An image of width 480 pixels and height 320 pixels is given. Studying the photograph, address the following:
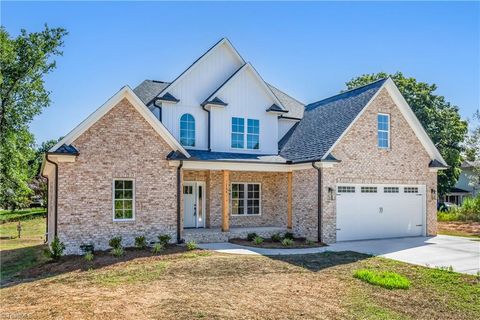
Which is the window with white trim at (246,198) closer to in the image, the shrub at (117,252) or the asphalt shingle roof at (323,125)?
the asphalt shingle roof at (323,125)

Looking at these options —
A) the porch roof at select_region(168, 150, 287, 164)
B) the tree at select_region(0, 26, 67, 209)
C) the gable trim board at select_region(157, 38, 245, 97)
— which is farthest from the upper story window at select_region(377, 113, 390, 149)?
the tree at select_region(0, 26, 67, 209)

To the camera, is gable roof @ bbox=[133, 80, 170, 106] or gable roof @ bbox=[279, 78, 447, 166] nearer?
gable roof @ bbox=[279, 78, 447, 166]

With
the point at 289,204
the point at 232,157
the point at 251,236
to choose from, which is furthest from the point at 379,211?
the point at 232,157

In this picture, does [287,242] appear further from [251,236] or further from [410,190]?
[410,190]

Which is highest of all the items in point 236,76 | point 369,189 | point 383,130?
point 236,76

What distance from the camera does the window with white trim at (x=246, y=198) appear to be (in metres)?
19.4

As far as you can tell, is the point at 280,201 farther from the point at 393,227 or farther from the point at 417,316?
the point at 417,316

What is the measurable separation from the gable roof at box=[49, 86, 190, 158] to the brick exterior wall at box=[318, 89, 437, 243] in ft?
22.0

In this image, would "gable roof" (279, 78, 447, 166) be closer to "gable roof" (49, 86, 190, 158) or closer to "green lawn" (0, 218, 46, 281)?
"gable roof" (49, 86, 190, 158)

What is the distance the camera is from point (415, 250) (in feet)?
49.2

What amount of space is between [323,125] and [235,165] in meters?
5.25

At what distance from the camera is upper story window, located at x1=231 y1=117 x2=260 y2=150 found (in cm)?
1950

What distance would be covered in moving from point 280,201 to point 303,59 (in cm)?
708

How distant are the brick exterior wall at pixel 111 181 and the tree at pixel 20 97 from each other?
37.7 ft
